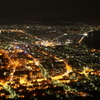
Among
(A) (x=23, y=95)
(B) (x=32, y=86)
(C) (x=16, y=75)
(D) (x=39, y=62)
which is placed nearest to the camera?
(A) (x=23, y=95)

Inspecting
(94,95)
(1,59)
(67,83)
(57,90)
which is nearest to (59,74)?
(67,83)

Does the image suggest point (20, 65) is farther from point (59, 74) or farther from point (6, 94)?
point (6, 94)

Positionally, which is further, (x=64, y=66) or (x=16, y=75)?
(x=64, y=66)

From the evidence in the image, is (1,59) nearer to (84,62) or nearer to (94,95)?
(84,62)

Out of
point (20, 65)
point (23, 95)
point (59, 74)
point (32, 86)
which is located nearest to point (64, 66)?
point (59, 74)

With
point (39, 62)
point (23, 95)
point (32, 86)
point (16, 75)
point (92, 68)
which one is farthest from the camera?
point (39, 62)

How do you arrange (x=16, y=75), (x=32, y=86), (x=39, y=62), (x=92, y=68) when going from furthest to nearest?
(x=39, y=62)
(x=92, y=68)
(x=16, y=75)
(x=32, y=86)

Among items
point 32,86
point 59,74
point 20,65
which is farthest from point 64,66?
point 32,86

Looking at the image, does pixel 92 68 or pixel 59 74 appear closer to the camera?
pixel 59 74

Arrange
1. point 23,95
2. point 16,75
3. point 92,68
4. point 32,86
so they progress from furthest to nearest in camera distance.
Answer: point 92,68
point 16,75
point 32,86
point 23,95
